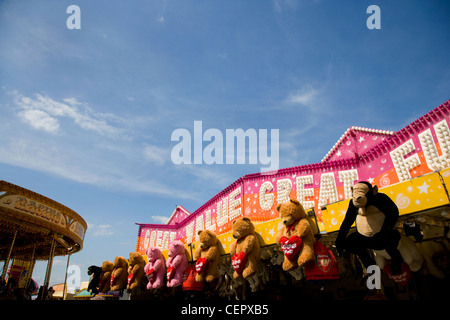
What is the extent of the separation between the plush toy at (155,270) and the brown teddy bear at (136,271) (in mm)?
686

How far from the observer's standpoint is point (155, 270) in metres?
6.99

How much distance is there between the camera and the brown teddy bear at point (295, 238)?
410 centimetres

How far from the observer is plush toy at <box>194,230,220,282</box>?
18.3 feet

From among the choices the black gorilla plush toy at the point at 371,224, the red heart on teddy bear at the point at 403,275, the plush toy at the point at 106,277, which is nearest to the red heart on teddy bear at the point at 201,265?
the black gorilla plush toy at the point at 371,224

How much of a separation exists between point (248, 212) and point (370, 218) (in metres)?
8.78

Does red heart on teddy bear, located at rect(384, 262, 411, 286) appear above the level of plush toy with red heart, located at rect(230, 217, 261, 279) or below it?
below

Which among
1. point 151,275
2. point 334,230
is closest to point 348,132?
point 334,230

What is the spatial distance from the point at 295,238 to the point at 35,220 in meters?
9.09

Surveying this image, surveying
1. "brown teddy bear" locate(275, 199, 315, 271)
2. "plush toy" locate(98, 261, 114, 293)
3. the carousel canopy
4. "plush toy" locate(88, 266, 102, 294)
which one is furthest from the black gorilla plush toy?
the carousel canopy

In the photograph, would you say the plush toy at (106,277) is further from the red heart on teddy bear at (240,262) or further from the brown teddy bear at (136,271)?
the red heart on teddy bear at (240,262)

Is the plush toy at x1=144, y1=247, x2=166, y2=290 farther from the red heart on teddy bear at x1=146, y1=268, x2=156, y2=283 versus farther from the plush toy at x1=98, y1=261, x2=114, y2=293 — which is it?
the plush toy at x1=98, y1=261, x2=114, y2=293

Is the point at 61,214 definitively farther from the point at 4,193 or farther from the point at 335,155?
the point at 335,155

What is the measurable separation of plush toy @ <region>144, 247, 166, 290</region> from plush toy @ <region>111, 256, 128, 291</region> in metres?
1.83

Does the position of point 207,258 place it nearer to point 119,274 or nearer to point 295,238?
point 295,238
